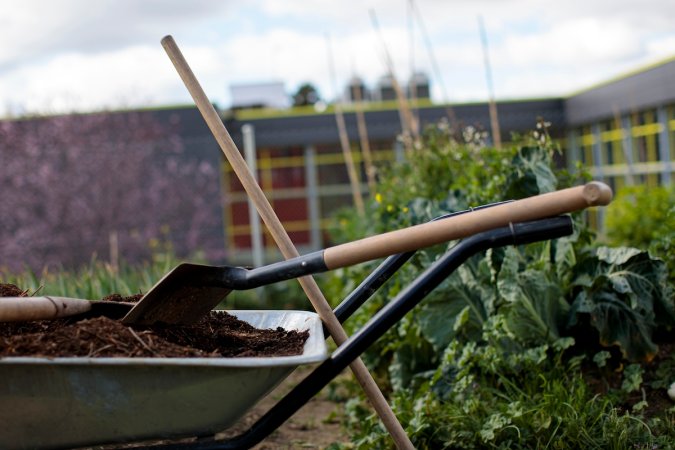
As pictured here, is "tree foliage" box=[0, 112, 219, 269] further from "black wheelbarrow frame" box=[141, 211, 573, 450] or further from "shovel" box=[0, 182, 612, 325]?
"black wheelbarrow frame" box=[141, 211, 573, 450]

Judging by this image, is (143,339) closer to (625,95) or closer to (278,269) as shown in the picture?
(278,269)

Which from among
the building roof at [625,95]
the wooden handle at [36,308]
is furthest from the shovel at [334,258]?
the building roof at [625,95]

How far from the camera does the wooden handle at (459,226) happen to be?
1.87m

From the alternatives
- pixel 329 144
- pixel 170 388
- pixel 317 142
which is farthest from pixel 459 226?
pixel 329 144

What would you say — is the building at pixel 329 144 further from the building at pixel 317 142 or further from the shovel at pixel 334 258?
the shovel at pixel 334 258

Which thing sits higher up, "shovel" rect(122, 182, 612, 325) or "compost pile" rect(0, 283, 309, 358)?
"shovel" rect(122, 182, 612, 325)

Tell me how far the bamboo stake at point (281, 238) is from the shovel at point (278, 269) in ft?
0.83

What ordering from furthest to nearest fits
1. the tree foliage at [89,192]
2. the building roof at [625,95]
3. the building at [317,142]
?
1. the building at [317,142]
2. the building roof at [625,95]
3. the tree foliage at [89,192]

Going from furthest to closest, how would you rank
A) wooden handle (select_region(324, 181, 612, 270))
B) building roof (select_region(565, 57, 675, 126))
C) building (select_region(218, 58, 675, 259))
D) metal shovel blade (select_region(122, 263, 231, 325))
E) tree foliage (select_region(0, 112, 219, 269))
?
1. building (select_region(218, 58, 675, 259))
2. building roof (select_region(565, 57, 675, 126))
3. tree foliage (select_region(0, 112, 219, 269))
4. metal shovel blade (select_region(122, 263, 231, 325))
5. wooden handle (select_region(324, 181, 612, 270))

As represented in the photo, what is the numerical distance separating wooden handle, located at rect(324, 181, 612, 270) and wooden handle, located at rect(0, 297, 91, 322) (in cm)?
68

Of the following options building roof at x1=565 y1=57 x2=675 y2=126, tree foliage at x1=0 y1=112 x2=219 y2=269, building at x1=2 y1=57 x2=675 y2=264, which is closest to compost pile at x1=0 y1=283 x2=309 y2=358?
tree foliage at x1=0 y1=112 x2=219 y2=269

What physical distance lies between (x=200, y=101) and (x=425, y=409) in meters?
1.62

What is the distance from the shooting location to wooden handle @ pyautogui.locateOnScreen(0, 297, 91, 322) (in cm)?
194

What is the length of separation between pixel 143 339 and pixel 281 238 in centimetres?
53
